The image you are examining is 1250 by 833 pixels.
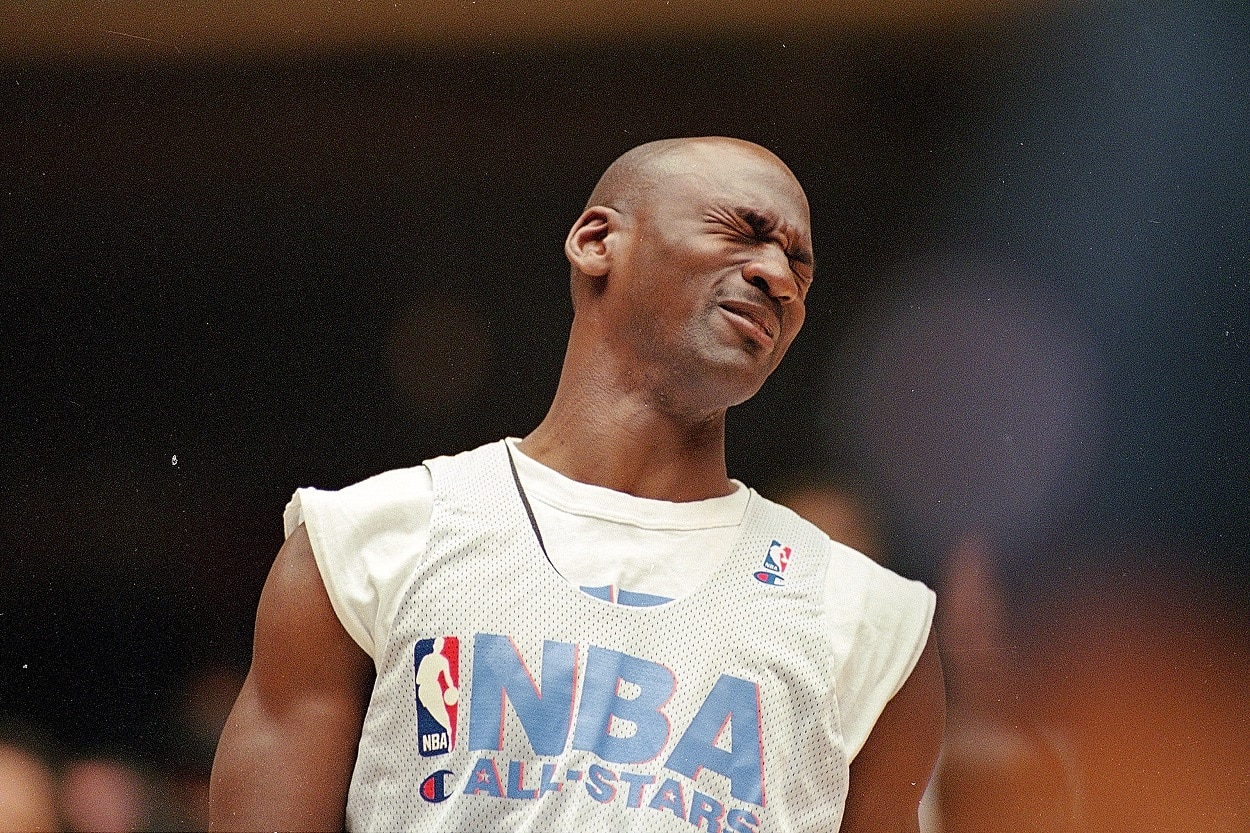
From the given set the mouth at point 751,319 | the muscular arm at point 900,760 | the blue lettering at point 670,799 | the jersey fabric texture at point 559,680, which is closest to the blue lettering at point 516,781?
the jersey fabric texture at point 559,680

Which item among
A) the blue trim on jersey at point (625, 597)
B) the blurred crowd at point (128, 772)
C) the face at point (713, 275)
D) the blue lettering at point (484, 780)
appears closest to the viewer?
the blue lettering at point (484, 780)

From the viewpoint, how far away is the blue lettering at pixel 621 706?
5.74 ft

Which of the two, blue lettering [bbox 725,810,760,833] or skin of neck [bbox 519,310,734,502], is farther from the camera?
skin of neck [bbox 519,310,734,502]

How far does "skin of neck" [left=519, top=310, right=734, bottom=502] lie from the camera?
1.95 m

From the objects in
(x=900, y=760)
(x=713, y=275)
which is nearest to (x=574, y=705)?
(x=900, y=760)

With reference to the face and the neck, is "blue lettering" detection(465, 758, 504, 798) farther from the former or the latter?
the face

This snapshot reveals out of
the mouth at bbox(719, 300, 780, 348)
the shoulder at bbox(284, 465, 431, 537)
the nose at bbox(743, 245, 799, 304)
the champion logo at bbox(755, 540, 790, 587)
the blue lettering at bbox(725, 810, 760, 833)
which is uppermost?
the nose at bbox(743, 245, 799, 304)

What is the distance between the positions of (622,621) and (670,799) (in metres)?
0.20

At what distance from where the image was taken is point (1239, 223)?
7.61 ft

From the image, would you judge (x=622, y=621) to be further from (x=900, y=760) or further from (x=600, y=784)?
(x=900, y=760)

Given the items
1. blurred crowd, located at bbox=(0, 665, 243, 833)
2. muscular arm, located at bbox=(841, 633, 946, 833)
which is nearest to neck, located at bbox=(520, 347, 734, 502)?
muscular arm, located at bbox=(841, 633, 946, 833)

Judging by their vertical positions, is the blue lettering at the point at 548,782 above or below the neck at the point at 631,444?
below

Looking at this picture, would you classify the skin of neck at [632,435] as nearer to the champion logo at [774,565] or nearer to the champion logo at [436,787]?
the champion logo at [774,565]

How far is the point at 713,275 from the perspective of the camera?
6.40 feet
